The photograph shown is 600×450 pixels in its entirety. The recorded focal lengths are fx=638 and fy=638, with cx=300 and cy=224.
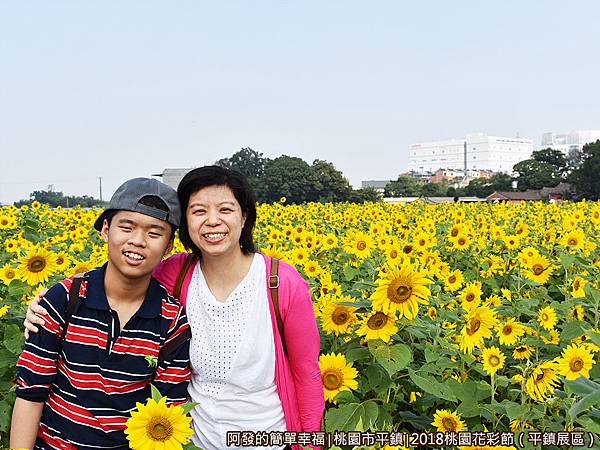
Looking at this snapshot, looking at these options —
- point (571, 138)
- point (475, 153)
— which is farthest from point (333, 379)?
point (571, 138)

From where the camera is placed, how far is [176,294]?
239 centimetres

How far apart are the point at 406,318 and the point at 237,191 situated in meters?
0.77

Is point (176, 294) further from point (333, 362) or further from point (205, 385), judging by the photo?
point (333, 362)

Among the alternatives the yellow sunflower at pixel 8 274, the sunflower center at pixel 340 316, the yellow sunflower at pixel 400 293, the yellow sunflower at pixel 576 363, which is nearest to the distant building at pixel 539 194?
the yellow sunflower at pixel 576 363

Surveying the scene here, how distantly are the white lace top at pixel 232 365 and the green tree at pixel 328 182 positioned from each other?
36.9 m

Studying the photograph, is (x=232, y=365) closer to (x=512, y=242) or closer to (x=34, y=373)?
(x=34, y=373)

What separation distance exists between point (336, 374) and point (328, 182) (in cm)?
3815

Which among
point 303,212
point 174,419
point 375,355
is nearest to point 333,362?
point 375,355

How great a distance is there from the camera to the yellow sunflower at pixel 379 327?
2.23 meters

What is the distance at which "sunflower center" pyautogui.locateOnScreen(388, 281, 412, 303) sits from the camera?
7.25ft

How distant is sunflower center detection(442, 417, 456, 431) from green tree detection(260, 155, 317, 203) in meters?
37.0

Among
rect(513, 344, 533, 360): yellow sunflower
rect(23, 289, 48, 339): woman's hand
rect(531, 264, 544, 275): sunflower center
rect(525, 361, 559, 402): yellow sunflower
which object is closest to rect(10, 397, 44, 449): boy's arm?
rect(23, 289, 48, 339): woman's hand

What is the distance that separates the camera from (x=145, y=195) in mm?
2207

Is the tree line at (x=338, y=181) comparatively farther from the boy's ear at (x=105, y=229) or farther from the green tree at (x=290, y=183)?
the boy's ear at (x=105, y=229)
